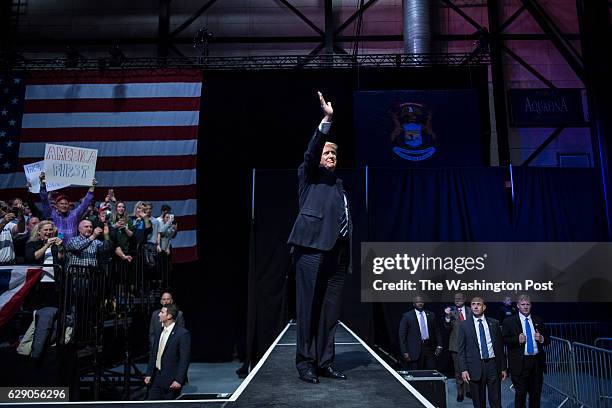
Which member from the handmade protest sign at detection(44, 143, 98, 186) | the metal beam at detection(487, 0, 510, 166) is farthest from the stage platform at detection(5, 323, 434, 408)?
the metal beam at detection(487, 0, 510, 166)

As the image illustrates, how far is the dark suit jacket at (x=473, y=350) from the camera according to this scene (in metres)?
6.05

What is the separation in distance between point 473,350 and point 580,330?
4.02 meters

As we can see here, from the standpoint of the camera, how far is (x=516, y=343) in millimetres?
6145

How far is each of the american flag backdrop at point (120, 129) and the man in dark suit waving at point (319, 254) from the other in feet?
22.6

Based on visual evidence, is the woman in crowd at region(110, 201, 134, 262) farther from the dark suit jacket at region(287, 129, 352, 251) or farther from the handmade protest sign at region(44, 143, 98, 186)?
the dark suit jacket at region(287, 129, 352, 251)

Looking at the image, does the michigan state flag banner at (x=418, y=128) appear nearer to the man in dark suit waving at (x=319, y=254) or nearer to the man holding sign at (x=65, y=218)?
the man holding sign at (x=65, y=218)

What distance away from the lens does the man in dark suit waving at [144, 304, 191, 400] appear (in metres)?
5.12

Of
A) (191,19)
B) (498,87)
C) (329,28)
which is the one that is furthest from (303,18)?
(498,87)

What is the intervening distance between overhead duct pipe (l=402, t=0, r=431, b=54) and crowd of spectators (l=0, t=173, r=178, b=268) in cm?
671

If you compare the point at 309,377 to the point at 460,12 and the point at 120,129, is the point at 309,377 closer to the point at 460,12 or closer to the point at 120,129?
the point at 120,129

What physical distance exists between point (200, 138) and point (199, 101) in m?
0.72

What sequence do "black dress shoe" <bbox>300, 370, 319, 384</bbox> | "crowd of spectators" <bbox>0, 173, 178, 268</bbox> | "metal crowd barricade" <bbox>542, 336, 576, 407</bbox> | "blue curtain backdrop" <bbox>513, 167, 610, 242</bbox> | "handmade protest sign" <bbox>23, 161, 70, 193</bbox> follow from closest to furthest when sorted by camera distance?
1. "black dress shoe" <bbox>300, 370, 319, 384</bbox>
2. "crowd of spectators" <bbox>0, 173, 178, 268</bbox>
3. "metal crowd barricade" <bbox>542, 336, 576, 407</bbox>
4. "handmade protest sign" <bbox>23, 161, 70, 193</bbox>
5. "blue curtain backdrop" <bbox>513, 167, 610, 242</bbox>

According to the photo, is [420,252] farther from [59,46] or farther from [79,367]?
[59,46]

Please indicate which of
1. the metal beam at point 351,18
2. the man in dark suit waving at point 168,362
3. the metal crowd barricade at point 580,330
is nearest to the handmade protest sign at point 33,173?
the man in dark suit waving at point 168,362
